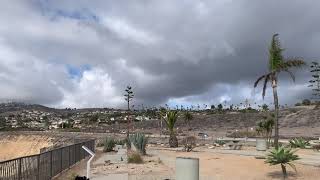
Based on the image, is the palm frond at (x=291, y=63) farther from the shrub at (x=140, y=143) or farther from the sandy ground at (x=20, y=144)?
the sandy ground at (x=20, y=144)

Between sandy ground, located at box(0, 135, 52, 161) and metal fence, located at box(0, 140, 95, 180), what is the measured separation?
57552 millimetres

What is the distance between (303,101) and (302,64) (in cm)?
10971

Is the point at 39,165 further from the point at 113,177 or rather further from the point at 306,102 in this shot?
the point at 306,102

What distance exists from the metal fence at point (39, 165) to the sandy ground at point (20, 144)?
189 ft

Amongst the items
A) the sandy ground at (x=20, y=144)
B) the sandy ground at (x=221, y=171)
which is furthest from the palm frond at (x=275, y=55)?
the sandy ground at (x=20, y=144)

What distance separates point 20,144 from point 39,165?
80.6 metres

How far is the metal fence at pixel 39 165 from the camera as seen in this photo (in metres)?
14.2

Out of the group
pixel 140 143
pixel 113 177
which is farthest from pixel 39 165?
pixel 140 143

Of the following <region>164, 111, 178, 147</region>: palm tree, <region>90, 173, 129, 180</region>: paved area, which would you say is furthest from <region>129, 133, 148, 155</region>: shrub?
<region>90, 173, 129, 180</region>: paved area

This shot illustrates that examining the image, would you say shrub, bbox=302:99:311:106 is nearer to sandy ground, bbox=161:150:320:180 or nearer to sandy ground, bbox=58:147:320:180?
sandy ground, bbox=58:147:320:180

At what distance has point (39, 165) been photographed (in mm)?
17266

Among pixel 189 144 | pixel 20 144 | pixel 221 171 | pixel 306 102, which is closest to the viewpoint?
pixel 221 171

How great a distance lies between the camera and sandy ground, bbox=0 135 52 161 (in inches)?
3255

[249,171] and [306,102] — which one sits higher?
[306,102]
